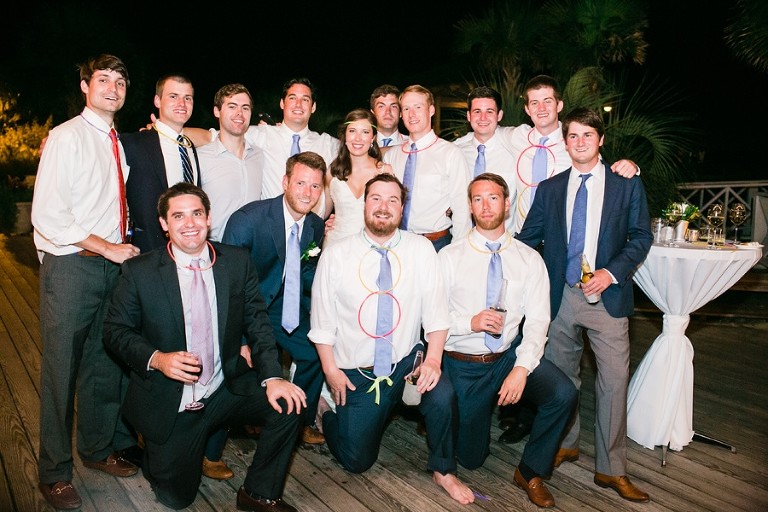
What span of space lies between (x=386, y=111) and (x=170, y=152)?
159 cm

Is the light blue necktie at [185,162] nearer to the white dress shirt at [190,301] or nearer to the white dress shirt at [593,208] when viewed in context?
the white dress shirt at [190,301]

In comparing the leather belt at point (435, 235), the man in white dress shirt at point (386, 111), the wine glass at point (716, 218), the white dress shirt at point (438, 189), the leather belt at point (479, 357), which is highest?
the man in white dress shirt at point (386, 111)

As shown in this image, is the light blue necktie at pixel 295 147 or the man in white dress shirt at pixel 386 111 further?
the man in white dress shirt at pixel 386 111

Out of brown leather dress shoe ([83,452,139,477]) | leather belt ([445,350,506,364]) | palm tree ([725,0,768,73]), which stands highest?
palm tree ([725,0,768,73])

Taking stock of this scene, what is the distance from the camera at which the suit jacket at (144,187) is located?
11.2ft

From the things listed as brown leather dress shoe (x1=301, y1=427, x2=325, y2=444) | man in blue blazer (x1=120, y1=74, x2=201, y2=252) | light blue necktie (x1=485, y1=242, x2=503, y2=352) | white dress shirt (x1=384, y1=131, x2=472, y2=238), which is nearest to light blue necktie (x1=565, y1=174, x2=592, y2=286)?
light blue necktie (x1=485, y1=242, x2=503, y2=352)

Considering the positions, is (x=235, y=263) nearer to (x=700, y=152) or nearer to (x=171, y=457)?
(x=171, y=457)

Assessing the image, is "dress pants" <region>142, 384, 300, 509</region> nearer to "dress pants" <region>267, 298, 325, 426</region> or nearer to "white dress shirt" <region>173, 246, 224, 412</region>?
"white dress shirt" <region>173, 246, 224, 412</region>

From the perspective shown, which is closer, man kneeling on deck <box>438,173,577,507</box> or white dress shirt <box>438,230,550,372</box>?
man kneeling on deck <box>438,173,577,507</box>

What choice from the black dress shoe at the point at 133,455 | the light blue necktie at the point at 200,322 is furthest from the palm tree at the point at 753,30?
the black dress shoe at the point at 133,455

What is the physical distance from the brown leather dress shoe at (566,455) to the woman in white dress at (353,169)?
68.9 inches

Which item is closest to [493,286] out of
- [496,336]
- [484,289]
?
[484,289]

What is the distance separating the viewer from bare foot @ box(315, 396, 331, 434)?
12.5ft

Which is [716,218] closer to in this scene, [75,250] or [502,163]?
[502,163]
